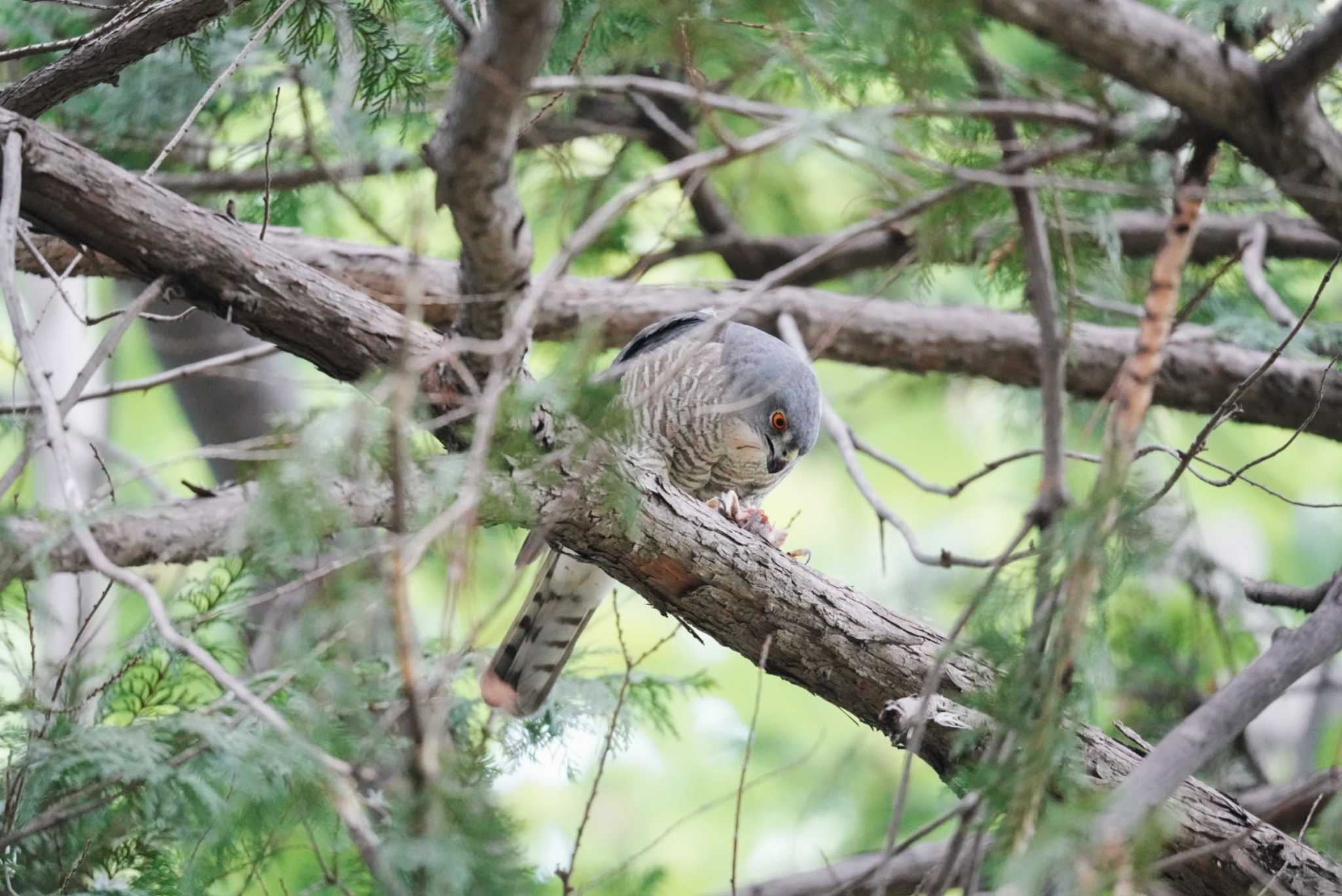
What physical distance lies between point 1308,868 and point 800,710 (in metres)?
5.16

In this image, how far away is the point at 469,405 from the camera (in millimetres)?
1980

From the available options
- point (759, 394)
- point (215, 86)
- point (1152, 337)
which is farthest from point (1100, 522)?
point (759, 394)

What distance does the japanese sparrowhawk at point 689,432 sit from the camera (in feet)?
14.0

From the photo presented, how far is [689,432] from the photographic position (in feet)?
14.6

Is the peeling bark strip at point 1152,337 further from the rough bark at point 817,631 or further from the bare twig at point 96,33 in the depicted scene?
the bare twig at point 96,33

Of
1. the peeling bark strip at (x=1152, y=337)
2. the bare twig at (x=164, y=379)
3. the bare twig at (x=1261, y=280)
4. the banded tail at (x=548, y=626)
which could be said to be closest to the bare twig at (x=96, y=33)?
the bare twig at (x=164, y=379)

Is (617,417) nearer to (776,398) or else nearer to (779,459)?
(776,398)

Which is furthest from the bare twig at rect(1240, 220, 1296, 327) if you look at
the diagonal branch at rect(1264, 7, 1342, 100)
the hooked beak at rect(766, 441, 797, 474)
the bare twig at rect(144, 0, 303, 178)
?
the bare twig at rect(144, 0, 303, 178)

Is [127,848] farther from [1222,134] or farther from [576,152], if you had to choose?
[576,152]

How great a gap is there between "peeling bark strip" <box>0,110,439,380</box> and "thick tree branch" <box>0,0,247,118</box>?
514mm

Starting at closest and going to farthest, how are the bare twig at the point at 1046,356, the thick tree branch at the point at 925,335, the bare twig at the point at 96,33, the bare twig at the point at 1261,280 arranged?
the bare twig at the point at 1046,356 < the bare twig at the point at 96,33 < the bare twig at the point at 1261,280 < the thick tree branch at the point at 925,335

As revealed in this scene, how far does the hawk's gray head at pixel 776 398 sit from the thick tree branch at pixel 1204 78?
2025 millimetres

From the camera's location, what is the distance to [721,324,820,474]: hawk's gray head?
4.27m

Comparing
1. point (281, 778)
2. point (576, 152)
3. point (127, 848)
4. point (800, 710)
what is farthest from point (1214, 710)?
point (800, 710)
